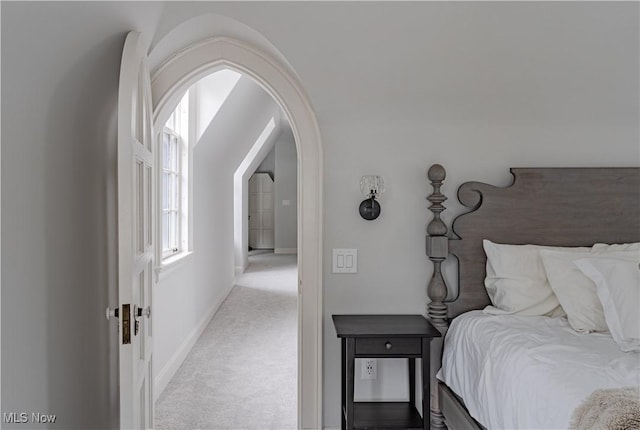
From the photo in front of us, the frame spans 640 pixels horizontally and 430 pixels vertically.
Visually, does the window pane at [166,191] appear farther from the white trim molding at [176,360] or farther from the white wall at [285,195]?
the white wall at [285,195]

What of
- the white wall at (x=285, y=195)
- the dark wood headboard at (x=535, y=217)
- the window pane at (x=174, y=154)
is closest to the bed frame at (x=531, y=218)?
the dark wood headboard at (x=535, y=217)

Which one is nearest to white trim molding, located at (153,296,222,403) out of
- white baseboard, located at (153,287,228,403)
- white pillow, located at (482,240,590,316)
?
white baseboard, located at (153,287,228,403)

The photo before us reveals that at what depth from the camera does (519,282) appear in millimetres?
2367

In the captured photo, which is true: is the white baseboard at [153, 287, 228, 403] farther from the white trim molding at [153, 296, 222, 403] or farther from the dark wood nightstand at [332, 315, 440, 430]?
the dark wood nightstand at [332, 315, 440, 430]

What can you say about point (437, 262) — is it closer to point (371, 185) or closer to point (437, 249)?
point (437, 249)

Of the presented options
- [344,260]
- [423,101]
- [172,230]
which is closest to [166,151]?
[172,230]

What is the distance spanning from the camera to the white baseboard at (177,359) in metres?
3.29

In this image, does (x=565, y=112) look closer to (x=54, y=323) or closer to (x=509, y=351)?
(x=509, y=351)

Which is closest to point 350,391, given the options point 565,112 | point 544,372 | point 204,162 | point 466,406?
point 466,406

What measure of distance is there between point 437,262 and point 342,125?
877 millimetres

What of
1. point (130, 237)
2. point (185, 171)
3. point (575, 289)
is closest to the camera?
point (130, 237)

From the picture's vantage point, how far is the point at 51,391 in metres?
1.61

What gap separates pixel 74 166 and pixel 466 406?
190 cm

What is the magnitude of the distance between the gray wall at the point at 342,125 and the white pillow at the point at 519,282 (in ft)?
1.23
